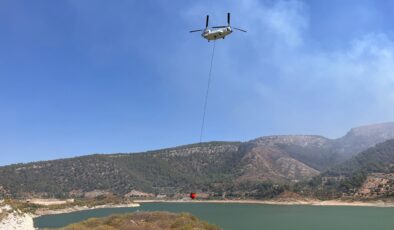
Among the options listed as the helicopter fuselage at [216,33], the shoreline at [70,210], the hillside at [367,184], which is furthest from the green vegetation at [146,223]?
the hillside at [367,184]

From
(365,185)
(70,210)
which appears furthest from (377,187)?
(70,210)

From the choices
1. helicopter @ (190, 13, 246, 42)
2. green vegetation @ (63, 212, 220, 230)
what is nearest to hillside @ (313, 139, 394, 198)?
green vegetation @ (63, 212, 220, 230)

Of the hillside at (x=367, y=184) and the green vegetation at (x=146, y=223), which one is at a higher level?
the hillside at (x=367, y=184)

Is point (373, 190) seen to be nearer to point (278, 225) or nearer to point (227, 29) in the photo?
point (278, 225)

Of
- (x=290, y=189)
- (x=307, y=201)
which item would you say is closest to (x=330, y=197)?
(x=307, y=201)

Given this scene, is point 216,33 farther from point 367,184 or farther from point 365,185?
point 367,184

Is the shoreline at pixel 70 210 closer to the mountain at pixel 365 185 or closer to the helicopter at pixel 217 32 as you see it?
the mountain at pixel 365 185
